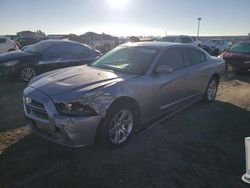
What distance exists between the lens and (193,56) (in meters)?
5.68

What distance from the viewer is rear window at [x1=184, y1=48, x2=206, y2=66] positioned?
5398mm

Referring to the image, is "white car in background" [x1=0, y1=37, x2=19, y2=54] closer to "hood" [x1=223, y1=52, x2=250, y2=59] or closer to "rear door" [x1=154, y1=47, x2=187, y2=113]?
"hood" [x1=223, y1=52, x2=250, y2=59]

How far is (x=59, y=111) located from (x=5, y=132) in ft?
5.46

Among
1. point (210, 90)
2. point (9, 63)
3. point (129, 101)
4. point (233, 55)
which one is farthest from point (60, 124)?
point (233, 55)

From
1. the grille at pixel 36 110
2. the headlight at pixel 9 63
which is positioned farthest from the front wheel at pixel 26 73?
the grille at pixel 36 110

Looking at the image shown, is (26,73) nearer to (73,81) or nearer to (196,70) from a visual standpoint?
(73,81)

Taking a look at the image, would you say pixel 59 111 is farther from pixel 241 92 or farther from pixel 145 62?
pixel 241 92

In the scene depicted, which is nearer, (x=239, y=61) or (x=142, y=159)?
(x=142, y=159)

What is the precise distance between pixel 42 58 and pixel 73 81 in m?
5.01

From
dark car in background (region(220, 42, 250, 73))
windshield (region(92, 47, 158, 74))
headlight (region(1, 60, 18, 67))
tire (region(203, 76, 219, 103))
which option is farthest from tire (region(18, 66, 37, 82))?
dark car in background (region(220, 42, 250, 73))

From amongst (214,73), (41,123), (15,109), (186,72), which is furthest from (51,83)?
(214,73)

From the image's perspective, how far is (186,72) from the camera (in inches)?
203

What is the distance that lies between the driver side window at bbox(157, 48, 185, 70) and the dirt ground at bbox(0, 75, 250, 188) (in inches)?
46.3

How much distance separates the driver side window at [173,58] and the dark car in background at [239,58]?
726cm
